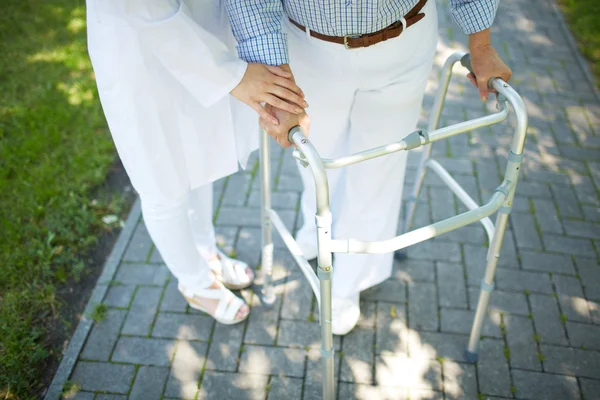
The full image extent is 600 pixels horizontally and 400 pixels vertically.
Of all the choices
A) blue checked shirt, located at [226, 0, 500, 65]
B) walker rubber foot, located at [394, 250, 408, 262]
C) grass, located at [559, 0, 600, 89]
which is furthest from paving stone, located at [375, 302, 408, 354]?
grass, located at [559, 0, 600, 89]

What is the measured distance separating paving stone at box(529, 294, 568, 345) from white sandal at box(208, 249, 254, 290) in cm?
159

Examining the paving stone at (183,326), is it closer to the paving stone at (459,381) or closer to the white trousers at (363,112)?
the white trousers at (363,112)

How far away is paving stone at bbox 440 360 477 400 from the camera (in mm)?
2447

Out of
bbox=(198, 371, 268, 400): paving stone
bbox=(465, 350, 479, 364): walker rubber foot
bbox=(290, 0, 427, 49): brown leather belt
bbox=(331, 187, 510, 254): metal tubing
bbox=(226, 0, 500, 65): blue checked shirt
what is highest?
bbox=(226, 0, 500, 65): blue checked shirt

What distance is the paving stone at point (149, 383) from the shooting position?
2469 mm

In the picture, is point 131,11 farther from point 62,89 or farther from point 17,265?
point 62,89

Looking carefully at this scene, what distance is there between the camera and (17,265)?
307 centimetres

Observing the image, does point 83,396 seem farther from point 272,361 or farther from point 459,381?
point 459,381

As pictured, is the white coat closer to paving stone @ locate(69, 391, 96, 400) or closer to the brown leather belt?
the brown leather belt

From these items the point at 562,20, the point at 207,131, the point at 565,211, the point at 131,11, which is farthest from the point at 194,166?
the point at 562,20

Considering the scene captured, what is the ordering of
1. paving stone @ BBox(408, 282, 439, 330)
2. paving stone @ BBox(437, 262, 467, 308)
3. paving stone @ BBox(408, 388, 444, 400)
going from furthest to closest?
paving stone @ BBox(437, 262, 467, 308)
paving stone @ BBox(408, 282, 439, 330)
paving stone @ BBox(408, 388, 444, 400)

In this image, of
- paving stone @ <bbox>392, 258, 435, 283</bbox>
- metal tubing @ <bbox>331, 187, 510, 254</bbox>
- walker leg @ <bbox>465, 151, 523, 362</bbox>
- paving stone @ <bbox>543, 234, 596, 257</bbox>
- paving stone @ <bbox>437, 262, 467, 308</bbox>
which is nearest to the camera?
metal tubing @ <bbox>331, 187, 510, 254</bbox>

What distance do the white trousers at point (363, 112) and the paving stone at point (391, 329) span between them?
29 cm

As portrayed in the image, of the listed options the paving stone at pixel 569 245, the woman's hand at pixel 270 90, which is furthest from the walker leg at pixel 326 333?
the paving stone at pixel 569 245
